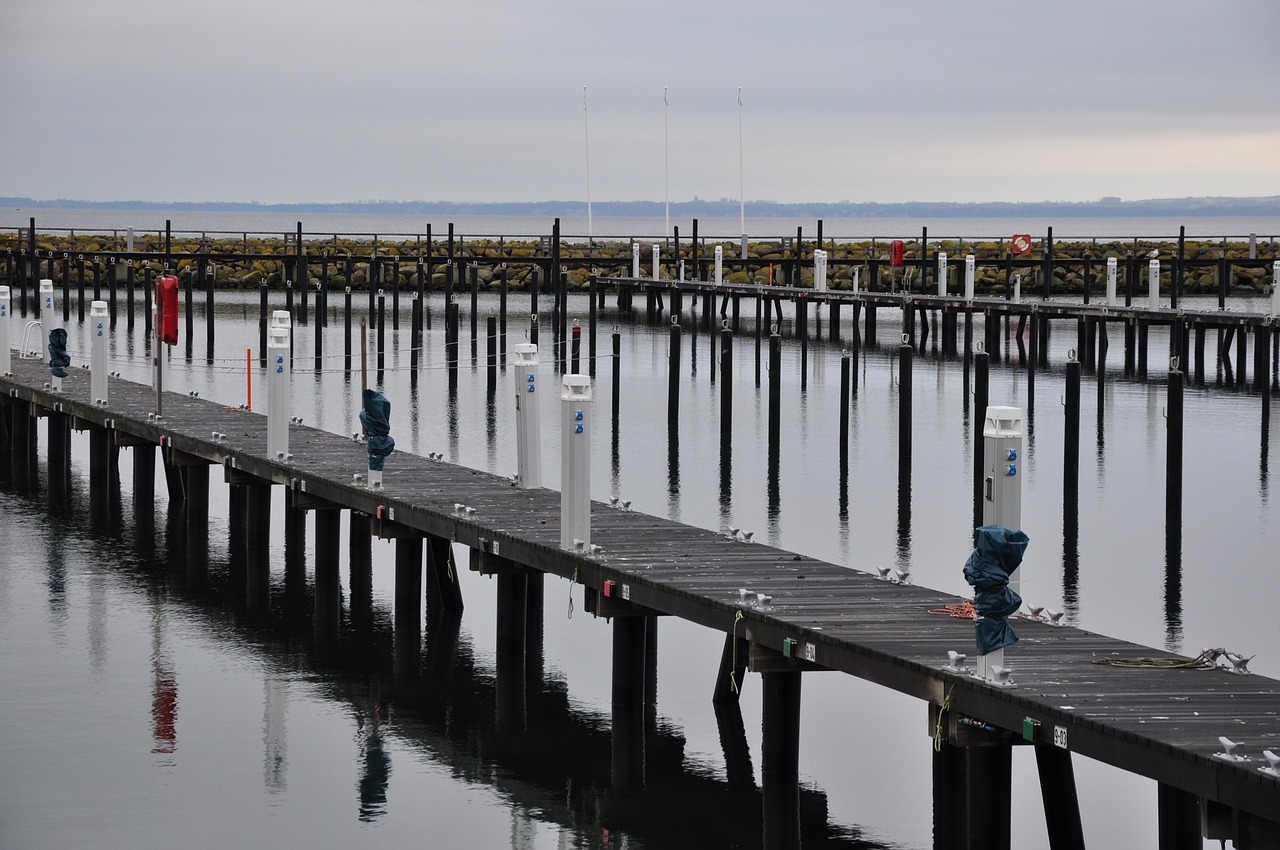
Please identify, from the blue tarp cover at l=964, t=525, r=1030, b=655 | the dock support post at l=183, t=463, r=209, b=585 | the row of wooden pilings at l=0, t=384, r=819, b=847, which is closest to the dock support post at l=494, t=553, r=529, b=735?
the row of wooden pilings at l=0, t=384, r=819, b=847

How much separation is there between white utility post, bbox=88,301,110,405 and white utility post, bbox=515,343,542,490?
8798 millimetres

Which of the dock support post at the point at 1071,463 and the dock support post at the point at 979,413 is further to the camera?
the dock support post at the point at 979,413

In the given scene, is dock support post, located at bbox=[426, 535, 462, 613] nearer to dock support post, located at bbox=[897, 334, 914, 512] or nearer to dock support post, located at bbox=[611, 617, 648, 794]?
dock support post, located at bbox=[611, 617, 648, 794]

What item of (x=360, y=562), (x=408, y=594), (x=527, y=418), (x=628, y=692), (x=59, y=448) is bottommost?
(x=628, y=692)

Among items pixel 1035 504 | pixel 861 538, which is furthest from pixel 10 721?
pixel 1035 504

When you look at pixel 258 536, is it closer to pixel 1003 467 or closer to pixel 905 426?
pixel 905 426

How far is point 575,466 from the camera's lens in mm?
14984

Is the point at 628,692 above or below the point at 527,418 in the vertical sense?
below

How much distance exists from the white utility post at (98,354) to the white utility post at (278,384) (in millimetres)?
5681

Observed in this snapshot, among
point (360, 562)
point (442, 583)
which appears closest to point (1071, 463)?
point (442, 583)

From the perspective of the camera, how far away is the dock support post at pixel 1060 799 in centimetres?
1153

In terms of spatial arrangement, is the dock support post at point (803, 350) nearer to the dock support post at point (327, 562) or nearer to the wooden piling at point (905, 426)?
the wooden piling at point (905, 426)

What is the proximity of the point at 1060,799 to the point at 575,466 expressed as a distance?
5.14 meters

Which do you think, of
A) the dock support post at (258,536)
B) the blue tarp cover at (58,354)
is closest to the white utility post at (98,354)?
the blue tarp cover at (58,354)
